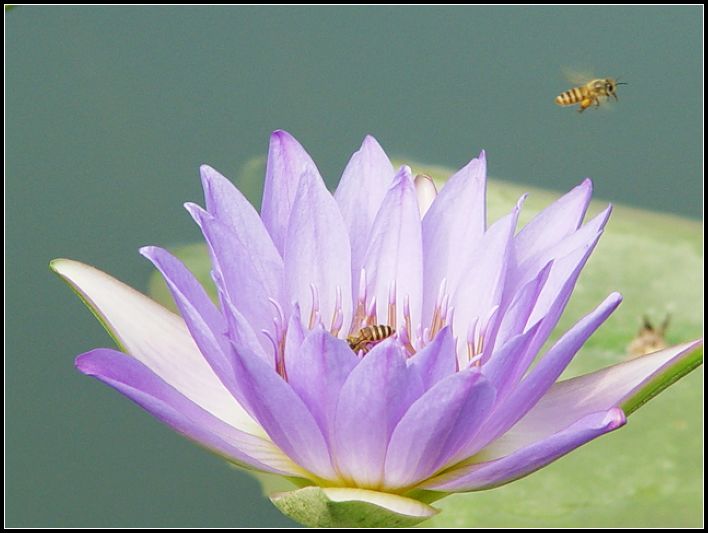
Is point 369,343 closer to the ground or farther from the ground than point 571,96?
closer to the ground

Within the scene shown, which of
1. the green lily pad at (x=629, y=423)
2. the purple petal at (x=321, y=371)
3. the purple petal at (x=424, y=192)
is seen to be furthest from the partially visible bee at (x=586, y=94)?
the purple petal at (x=321, y=371)

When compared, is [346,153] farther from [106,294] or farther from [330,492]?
[330,492]

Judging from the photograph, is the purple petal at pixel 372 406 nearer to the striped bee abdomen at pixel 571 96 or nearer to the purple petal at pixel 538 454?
the purple petal at pixel 538 454

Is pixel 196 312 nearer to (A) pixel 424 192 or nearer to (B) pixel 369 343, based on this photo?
(B) pixel 369 343

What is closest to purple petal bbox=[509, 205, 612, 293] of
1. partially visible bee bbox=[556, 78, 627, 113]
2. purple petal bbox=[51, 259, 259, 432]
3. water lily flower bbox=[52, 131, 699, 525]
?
water lily flower bbox=[52, 131, 699, 525]

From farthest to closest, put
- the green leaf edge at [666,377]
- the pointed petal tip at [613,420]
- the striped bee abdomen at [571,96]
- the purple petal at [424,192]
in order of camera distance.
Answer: the striped bee abdomen at [571,96], the purple petal at [424,192], the green leaf edge at [666,377], the pointed petal tip at [613,420]

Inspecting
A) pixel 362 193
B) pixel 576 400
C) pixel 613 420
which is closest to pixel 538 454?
pixel 613 420
